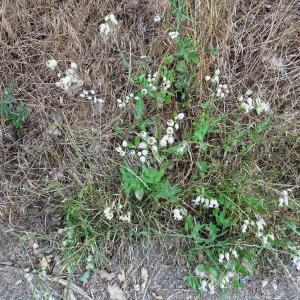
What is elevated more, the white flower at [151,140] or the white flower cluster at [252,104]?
the white flower cluster at [252,104]

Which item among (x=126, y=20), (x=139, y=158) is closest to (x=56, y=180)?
(x=139, y=158)

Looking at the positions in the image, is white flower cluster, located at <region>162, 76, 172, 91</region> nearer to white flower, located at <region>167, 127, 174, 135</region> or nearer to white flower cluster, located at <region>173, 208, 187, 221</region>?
white flower, located at <region>167, 127, 174, 135</region>

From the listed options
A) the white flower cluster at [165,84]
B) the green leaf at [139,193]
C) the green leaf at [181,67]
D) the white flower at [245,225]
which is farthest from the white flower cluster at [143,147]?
the white flower at [245,225]

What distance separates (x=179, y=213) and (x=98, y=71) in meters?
0.80

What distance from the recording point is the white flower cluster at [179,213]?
1.81 metres

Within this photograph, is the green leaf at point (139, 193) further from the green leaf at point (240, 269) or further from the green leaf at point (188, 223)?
the green leaf at point (240, 269)

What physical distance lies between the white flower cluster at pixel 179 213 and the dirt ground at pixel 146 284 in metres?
0.17

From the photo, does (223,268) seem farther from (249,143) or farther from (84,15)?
(84,15)

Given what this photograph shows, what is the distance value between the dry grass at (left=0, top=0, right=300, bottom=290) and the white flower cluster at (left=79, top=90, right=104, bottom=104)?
0.14ft

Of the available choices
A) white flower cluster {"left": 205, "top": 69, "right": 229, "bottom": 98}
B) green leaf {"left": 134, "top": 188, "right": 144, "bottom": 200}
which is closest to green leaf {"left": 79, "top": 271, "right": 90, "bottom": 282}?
green leaf {"left": 134, "top": 188, "right": 144, "bottom": 200}


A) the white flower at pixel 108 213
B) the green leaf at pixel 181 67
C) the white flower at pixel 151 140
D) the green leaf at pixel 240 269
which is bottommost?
the green leaf at pixel 240 269

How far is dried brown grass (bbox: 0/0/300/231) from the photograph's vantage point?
6.54 ft

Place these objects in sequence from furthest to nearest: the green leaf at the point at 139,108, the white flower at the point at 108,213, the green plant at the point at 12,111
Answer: the green plant at the point at 12,111 → the green leaf at the point at 139,108 → the white flower at the point at 108,213

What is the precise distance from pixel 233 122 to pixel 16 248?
116 centimetres
